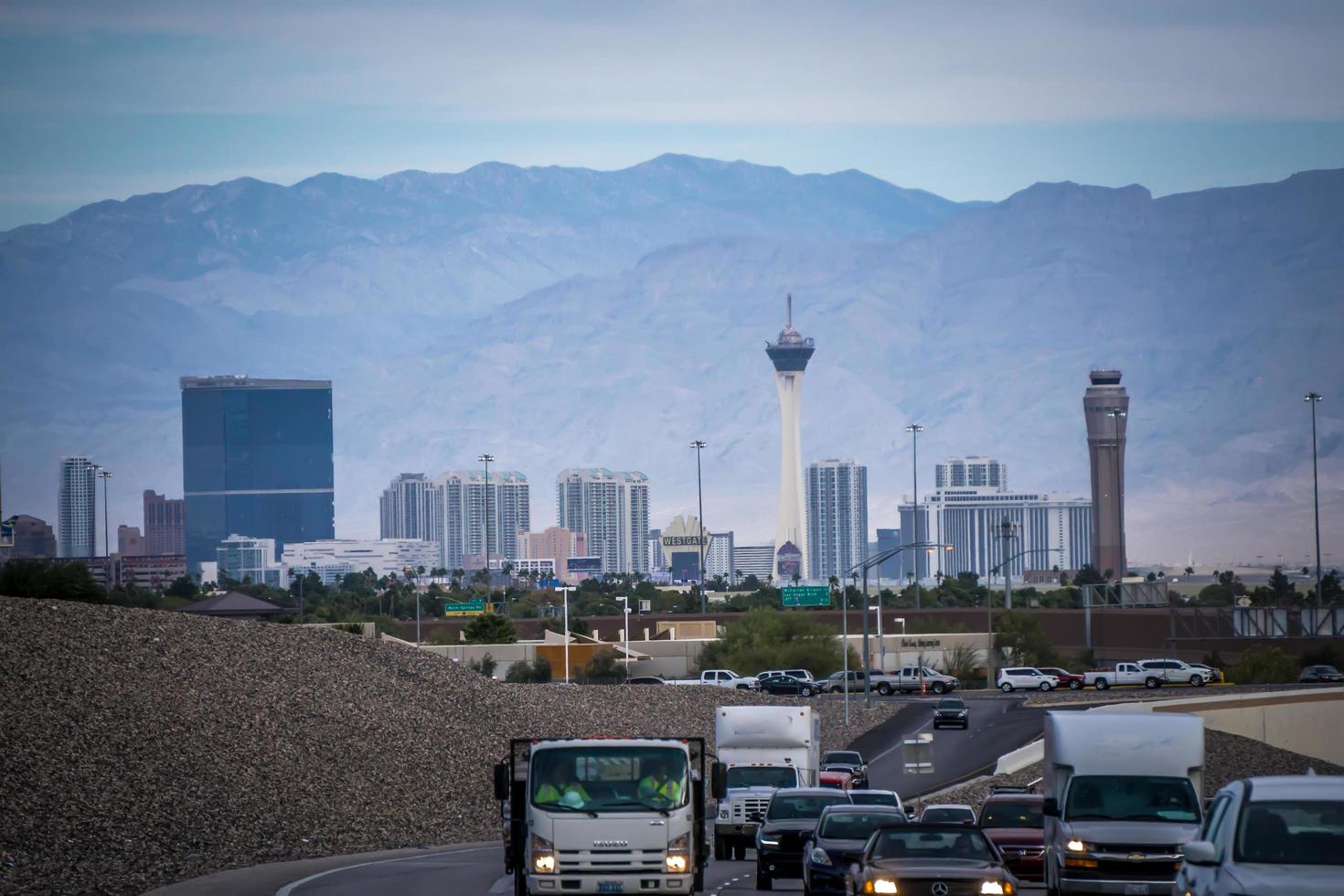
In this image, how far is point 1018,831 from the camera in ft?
108

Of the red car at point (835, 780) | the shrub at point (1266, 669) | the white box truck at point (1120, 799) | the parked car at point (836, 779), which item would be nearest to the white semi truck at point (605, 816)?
the white box truck at point (1120, 799)

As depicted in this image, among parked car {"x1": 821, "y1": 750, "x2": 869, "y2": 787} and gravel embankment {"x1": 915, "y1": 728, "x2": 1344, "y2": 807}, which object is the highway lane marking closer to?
parked car {"x1": 821, "y1": 750, "x2": 869, "y2": 787}

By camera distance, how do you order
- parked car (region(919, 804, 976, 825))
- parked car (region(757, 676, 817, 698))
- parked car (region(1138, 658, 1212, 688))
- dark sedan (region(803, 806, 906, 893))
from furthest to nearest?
parked car (region(1138, 658, 1212, 688)) < parked car (region(757, 676, 817, 698)) < parked car (region(919, 804, 976, 825)) < dark sedan (region(803, 806, 906, 893))

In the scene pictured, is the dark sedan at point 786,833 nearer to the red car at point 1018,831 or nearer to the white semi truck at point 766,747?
the red car at point 1018,831

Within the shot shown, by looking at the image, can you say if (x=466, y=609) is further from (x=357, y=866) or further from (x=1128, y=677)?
(x=357, y=866)

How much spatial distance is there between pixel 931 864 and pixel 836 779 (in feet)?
77.7

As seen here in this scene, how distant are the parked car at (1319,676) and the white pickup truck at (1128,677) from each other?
878 cm

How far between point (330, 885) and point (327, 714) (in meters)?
22.8

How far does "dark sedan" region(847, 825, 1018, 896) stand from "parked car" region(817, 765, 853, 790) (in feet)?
64.0

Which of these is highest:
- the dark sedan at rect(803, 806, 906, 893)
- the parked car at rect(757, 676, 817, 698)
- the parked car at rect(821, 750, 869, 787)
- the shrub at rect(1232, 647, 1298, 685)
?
the dark sedan at rect(803, 806, 906, 893)

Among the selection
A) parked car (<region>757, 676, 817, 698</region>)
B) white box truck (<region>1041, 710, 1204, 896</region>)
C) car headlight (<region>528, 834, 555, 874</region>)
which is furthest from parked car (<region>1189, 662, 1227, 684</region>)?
car headlight (<region>528, 834, 555, 874</region>)

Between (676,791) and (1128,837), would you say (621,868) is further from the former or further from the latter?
(1128,837)

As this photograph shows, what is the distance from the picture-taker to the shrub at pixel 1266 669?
10812 cm

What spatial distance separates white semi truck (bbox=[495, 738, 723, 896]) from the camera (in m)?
22.6
